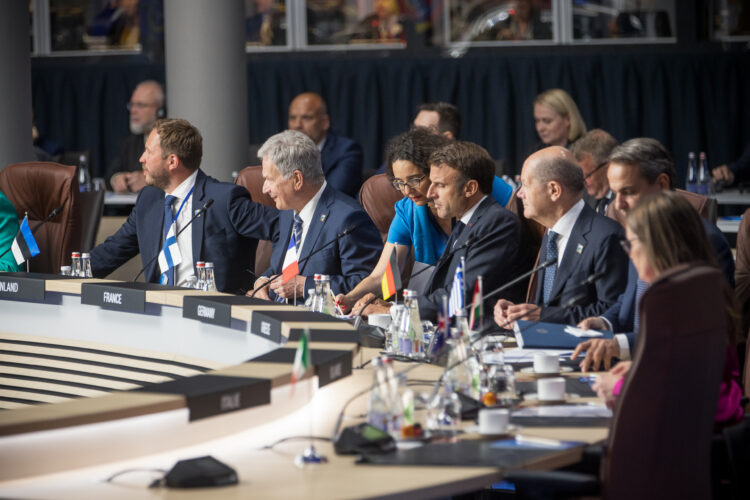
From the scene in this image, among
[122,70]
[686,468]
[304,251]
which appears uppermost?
[122,70]

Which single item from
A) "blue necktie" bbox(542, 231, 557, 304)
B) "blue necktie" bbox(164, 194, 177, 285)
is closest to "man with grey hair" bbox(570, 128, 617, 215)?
"blue necktie" bbox(542, 231, 557, 304)

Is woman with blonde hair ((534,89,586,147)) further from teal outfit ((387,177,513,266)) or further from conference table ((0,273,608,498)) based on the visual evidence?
conference table ((0,273,608,498))

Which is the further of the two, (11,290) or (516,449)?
(11,290)

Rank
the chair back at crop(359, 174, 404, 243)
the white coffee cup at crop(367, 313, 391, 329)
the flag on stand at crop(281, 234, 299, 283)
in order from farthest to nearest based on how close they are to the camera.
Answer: the chair back at crop(359, 174, 404, 243), the flag on stand at crop(281, 234, 299, 283), the white coffee cup at crop(367, 313, 391, 329)

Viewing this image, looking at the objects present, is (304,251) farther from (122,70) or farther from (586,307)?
(122,70)

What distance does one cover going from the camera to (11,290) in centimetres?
403

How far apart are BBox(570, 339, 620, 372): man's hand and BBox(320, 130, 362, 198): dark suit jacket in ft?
11.9

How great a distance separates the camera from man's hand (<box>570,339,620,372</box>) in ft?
9.66

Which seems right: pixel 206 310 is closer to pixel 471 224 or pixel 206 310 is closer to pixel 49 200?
pixel 471 224

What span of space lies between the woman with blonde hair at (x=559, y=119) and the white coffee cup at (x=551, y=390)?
3830mm

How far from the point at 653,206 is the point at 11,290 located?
2494mm

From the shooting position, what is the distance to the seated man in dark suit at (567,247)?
135 inches

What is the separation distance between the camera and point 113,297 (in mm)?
3762

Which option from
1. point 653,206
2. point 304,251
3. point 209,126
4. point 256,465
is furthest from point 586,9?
point 256,465
